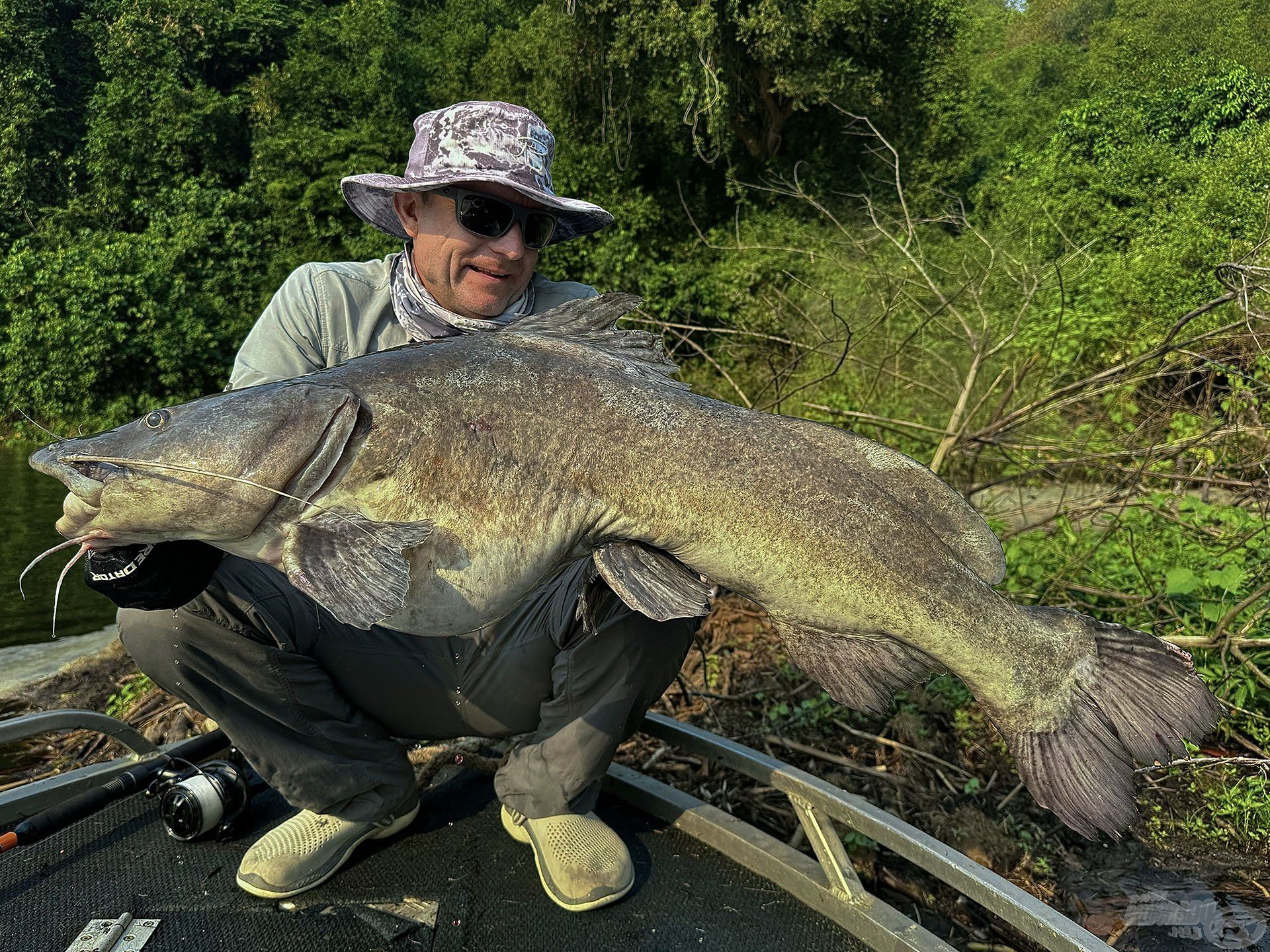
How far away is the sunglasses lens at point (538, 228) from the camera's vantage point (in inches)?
108

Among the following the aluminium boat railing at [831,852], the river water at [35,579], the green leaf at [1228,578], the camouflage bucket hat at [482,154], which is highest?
the camouflage bucket hat at [482,154]

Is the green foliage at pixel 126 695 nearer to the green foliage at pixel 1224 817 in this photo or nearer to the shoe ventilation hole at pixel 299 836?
the shoe ventilation hole at pixel 299 836

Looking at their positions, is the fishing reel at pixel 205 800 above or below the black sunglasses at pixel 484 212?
below

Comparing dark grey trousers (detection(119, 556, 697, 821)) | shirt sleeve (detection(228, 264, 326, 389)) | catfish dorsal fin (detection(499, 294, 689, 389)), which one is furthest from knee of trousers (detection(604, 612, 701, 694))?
shirt sleeve (detection(228, 264, 326, 389))

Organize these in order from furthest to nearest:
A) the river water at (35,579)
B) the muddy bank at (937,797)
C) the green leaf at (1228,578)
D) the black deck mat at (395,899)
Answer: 1. the river water at (35,579)
2. the green leaf at (1228,578)
3. the muddy bank at (937,797)
4. the black deck mat at (395,899)

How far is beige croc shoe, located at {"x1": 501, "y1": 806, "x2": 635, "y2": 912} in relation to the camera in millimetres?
2252

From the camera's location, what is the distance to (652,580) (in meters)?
1.85

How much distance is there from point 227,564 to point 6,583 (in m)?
8.24

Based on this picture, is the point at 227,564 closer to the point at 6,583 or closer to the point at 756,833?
the point at 756,833

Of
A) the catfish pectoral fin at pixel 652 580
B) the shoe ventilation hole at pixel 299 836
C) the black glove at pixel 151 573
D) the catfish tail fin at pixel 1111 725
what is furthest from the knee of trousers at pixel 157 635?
the catfish tail fin at pixel 1111 725

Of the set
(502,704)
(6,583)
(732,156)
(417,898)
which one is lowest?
(6,583)

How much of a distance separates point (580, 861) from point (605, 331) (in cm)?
136

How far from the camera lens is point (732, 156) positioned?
18891 millimetres

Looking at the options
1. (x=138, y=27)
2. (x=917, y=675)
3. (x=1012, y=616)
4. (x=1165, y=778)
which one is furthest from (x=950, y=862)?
(x=138, y=27)
